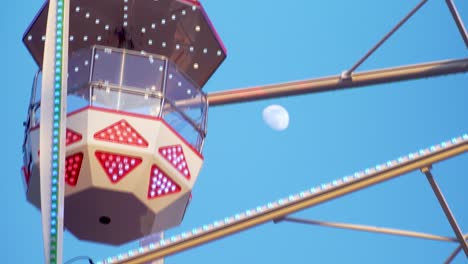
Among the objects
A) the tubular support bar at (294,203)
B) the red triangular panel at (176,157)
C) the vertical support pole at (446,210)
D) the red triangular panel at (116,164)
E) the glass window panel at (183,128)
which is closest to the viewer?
the tubular support bar at (294,203)

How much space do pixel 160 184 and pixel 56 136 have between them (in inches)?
107

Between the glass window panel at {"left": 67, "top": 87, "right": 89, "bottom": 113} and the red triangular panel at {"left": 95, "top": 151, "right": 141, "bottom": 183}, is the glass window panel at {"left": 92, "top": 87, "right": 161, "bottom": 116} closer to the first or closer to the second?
the glass window panel at {"left": 67, "top": 87, "right": 89, "bottom": 113}

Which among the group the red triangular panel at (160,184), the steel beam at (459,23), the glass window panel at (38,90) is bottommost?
the red triangular panel at (160,184)

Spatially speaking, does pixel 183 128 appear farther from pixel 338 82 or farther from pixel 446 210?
pixel 446 210

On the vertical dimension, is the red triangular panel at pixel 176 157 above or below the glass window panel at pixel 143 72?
below

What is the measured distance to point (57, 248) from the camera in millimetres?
9219

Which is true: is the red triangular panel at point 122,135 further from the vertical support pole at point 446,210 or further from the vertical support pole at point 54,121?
the vertical support pole at point 446,210

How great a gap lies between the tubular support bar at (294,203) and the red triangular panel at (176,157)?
9.03ft

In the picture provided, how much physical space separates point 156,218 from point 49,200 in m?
3.18

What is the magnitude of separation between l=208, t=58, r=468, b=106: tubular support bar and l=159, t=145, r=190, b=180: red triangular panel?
2136mm

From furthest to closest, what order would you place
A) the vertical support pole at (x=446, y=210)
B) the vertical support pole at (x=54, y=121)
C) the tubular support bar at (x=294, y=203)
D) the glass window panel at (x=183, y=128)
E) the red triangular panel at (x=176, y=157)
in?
the glass window panel at (x=183, y=128) < the red triangular panel at (x=176, y=157) < the vertical support pole at (x=446, y=210) < the tubular support bar at (x=294, y=203) < the vertical support pole at (x=54, y=121)

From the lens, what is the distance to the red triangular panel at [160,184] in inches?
494

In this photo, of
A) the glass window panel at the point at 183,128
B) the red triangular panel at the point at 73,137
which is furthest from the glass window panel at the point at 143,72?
the red triangular panel at the point at 73,137

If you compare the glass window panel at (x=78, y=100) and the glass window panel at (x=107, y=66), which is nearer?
the glass window panel at (x=78, y=100)
